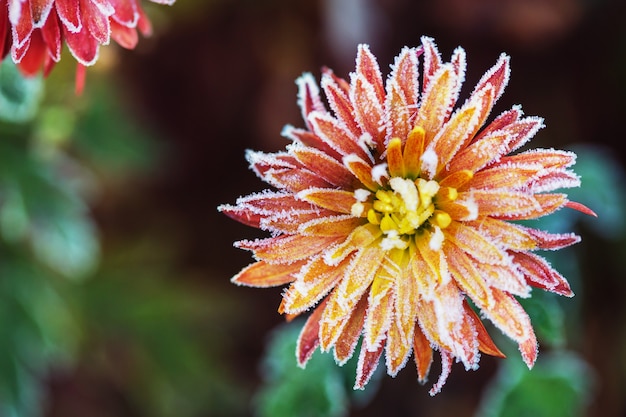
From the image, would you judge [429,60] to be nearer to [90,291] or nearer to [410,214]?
[410,214]

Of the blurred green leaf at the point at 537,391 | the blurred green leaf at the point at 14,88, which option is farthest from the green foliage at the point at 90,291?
the blurred green leaf at the point at 537,391

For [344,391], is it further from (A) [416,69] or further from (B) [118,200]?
(B) [118,200]

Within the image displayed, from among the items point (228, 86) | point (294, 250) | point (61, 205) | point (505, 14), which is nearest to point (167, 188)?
point (228, 86)

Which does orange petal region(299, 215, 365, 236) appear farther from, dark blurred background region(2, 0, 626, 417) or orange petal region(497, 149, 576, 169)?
dark blurred background region(2, 0, 626, 417)

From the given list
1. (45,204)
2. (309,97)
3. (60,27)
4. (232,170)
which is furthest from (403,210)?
(232,170)

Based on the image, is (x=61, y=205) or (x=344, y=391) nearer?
(x=344, y=391)
